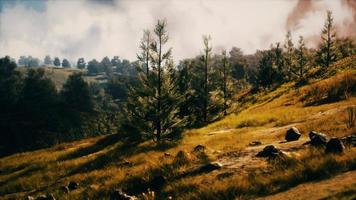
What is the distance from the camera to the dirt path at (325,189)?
5781mm

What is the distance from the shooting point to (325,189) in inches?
245

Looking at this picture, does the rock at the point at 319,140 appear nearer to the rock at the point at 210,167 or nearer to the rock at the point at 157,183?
the rock at the point at 210,167

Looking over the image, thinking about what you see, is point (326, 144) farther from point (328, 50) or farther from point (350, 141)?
point (328, 50)

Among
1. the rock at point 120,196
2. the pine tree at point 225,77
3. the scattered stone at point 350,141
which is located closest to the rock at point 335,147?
the scattered stone at point 350,141

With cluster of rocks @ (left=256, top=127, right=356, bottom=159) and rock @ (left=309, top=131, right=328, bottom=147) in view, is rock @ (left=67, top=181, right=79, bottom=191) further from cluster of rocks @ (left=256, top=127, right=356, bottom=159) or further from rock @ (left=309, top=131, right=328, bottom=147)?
rock @ (left=309, top=131, right=328, bottom=147)

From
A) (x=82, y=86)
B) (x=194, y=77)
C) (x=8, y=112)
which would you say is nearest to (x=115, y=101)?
(x=82, y=86)

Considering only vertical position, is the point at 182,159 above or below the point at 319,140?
below

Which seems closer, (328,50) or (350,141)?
(350,141)

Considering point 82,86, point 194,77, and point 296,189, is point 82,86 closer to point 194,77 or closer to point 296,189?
point 194,77

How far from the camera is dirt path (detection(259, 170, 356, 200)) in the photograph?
5781 millimetres

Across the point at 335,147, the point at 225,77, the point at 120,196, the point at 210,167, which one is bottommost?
the point at 120,196

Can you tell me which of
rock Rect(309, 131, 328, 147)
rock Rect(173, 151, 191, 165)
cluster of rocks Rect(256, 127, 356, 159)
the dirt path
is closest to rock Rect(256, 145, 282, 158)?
cluster of rocks Rect(256, 127, 356, 159)

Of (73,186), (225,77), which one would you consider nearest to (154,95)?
(73,186)

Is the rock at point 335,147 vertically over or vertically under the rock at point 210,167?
over
